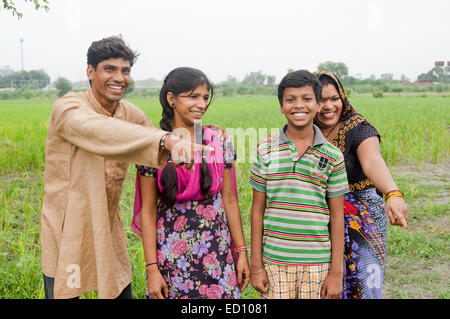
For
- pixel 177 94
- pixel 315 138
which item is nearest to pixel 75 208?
pixel 177 94

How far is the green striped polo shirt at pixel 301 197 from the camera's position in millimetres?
1470

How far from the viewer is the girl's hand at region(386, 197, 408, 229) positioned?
131cm

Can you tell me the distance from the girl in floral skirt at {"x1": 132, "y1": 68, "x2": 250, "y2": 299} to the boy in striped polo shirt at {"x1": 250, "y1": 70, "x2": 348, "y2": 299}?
0.56 feet

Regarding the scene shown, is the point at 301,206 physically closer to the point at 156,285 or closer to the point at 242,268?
the point at 242,268

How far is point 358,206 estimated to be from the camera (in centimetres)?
165

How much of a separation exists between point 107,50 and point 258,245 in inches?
39.1

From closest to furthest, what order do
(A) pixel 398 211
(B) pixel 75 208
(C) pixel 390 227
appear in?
1. (A) pixel 398 211
2. (B) pixel 75 208
3. (C) pixel 390 227

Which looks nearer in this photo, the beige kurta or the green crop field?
the beige kurta

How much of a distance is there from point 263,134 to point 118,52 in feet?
2.23

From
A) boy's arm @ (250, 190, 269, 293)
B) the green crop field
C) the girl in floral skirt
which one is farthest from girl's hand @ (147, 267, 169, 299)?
the green crop field

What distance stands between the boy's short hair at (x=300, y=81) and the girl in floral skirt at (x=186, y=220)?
1.01 ft

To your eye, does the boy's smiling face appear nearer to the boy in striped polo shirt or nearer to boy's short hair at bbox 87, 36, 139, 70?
the boy in striped polo shirt
